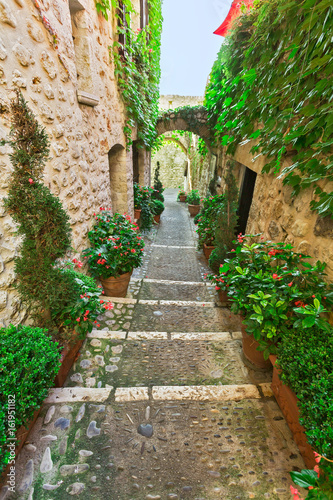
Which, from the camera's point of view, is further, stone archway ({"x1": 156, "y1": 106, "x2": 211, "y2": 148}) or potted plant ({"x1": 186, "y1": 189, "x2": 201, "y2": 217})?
potted plant ({"x1": 186, "y1": 189, "x2": 201, "y2": 217})

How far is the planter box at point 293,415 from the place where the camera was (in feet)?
3.91

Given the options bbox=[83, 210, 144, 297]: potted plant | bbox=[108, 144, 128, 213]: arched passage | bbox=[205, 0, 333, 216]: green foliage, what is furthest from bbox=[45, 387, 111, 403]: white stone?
bbox=[108, 144, 128, 213]: arched passage

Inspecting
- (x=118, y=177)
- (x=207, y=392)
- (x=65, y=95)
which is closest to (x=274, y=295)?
(x=207, y=392)

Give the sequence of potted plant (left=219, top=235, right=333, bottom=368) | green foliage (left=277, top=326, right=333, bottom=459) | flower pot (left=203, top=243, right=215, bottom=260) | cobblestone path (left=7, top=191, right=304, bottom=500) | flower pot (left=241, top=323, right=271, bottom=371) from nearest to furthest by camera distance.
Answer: green foliage (left=277, top=326, right=333, bottom=459) → cobblestone path (left=7, top=191, right=304, bottom=500) → potted plant (left=219, top=235, right=333, bottom=368) → flower pot (left=241, top=323, right=271, bottom=371) → flower pot (left=203, top=243, right=215, bottom=260)

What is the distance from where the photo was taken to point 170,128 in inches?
275

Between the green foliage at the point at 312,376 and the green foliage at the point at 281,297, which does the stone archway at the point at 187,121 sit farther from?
the green foliage at the point at 312,376

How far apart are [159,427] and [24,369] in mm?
908

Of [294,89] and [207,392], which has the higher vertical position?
[294,89]

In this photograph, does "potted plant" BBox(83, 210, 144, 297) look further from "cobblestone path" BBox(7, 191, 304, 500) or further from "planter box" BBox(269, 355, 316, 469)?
"planter box" BBox(269, 355, 316, 469)

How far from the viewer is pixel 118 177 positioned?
439cm

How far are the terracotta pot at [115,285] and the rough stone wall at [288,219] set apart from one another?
6.04 feet

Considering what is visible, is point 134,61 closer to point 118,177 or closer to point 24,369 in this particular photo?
point 118,177

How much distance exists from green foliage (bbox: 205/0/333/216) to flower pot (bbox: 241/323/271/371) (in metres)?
1.15

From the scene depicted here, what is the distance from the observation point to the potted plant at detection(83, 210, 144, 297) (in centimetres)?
265
